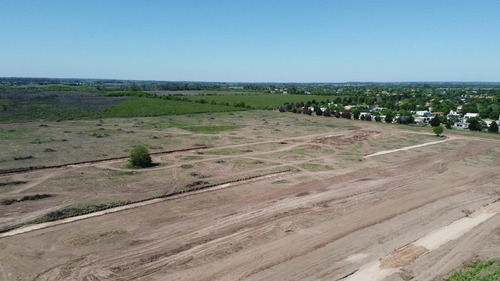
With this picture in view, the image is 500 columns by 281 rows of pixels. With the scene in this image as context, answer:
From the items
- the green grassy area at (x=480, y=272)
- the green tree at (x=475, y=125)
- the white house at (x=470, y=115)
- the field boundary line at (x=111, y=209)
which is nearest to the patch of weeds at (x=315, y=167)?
the field boundary line at (x=111, y=209)

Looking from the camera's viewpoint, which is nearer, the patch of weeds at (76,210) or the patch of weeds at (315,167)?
the patch of weeds at (76,210)

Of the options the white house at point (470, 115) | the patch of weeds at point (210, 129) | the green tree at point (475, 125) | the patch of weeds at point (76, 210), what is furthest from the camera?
the white house at point (470, 115)

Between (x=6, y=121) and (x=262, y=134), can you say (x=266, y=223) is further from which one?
(x=6, y=121)

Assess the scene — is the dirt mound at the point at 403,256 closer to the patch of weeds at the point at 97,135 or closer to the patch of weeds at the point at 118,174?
the patch of weeds at the point at 118,174

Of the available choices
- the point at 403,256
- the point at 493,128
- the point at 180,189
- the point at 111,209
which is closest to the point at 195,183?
the point at 180,189

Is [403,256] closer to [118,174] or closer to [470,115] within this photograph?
[118,174]

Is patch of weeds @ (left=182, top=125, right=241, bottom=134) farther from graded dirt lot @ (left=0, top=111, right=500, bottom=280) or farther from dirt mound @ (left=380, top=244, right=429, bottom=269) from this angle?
dirt mound @ (left=380, top=244, right=429, bottom=269)
